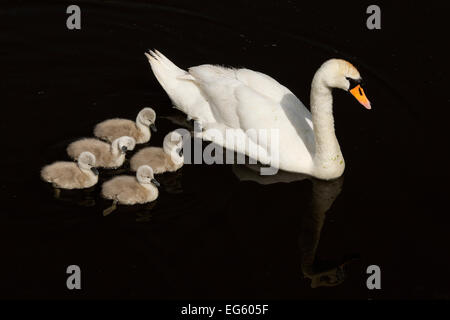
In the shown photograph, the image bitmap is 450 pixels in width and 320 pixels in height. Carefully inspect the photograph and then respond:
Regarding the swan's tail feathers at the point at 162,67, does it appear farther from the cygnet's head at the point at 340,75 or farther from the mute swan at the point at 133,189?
the cygnet's head at the point at 340,75

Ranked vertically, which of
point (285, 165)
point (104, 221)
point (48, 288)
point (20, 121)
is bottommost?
point (48, 288)

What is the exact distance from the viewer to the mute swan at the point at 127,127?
11047 millimetres

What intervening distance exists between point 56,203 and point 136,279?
166cm

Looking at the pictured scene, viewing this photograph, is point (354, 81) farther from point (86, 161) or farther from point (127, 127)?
point (86, 161)

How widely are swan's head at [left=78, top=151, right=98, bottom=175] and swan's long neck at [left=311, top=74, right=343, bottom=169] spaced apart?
292 centimetres

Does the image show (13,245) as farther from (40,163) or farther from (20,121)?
(20,121)

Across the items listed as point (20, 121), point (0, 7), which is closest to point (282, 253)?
point (20, 121)

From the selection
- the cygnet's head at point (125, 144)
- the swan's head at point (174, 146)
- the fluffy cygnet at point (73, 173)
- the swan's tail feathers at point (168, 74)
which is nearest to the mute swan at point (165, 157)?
the swan's head at point (174, 146)

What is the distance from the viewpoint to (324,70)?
10.1 metres

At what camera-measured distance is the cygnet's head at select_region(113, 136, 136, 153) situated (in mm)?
10453

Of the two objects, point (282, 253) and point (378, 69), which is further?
point (378, 69)

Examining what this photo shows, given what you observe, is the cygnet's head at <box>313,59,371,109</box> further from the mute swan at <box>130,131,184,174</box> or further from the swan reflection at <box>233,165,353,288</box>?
the mute swan at <box>130,131,184,174</box>

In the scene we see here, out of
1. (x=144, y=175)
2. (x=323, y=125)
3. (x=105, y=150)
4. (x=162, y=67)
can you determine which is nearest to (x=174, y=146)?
(x=144, y=175)

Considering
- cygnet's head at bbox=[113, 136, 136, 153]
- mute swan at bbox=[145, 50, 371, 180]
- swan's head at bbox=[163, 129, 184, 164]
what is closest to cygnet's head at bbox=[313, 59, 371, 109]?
mute swan at bbox=[145, 50, 371, 180]
